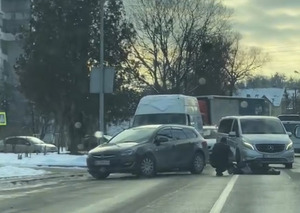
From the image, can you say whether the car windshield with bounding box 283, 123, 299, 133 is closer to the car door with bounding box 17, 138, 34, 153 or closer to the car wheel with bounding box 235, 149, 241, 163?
the car door with bounding box 17, 138, 34, 153

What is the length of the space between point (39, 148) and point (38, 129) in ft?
108

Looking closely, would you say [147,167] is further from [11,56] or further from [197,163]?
[11,56]

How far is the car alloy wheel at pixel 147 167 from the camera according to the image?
2089cm

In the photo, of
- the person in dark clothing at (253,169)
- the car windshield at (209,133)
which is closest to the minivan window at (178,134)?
the person in dark clothing at (253,169)

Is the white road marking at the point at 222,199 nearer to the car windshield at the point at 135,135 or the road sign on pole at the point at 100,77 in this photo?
the car windshield at the point at 135,135

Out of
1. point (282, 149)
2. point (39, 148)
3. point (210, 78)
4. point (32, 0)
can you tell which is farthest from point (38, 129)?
point (282, 149)

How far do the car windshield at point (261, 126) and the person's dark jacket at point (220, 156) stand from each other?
2.68 metres

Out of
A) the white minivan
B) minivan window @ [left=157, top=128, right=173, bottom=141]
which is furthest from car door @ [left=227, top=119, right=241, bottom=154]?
minivan window @ [left=157, top=128, right=173, bottom=141]

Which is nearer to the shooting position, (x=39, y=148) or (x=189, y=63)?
(x=39, y=148)

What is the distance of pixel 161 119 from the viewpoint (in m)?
28.7

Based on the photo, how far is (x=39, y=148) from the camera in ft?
148

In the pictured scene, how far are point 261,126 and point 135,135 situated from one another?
598cm

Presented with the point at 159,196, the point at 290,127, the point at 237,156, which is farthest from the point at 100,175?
the point at 290,127

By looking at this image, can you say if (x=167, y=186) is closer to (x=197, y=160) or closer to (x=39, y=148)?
(x=197, y=160)
